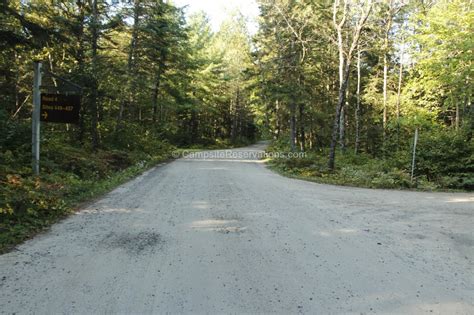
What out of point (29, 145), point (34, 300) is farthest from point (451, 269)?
point (29, 145)

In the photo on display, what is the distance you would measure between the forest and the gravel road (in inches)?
54.5

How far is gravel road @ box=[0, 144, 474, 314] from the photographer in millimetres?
3203

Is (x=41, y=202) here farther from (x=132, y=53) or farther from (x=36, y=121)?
(x=132, y=53)

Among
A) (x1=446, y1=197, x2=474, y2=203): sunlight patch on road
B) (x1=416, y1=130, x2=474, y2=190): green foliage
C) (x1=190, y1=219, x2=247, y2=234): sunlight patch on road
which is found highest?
(x1=416, y1=130, x2=474, y2=190): green foliage

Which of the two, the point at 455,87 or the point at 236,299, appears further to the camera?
the point at 455,87

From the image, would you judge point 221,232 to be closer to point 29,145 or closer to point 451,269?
point 451,269

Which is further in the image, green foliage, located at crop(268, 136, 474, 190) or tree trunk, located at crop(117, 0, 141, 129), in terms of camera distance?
tree trunk, located at crop(117, 0, 141, 129)

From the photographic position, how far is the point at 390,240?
5238mm

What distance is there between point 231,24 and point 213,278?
3723 cm

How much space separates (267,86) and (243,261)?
56.4 feet

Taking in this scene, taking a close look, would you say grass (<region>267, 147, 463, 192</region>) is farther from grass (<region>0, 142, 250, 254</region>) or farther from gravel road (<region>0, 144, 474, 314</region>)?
grass (<region>0, 142, 250, 254</region>)

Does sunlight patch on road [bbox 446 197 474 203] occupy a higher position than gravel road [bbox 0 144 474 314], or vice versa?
sunlight patch on road [bbox 446 197 474 203]

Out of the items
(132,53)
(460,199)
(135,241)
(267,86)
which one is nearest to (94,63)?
(132,53)

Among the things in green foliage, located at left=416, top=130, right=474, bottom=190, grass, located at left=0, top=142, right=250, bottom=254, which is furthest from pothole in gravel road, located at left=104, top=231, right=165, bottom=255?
green foliage, located at left=416, top=130, right=474, bottom=190
